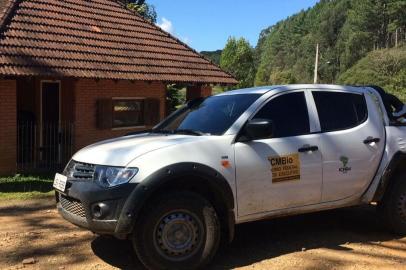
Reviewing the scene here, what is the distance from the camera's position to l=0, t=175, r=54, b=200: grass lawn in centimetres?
924

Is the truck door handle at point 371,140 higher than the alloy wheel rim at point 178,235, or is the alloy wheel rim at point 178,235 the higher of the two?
the truck door handle at point 371,140

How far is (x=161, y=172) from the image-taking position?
4.73 metres

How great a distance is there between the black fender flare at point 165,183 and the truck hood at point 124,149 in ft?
0.87

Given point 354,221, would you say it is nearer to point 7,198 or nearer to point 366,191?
point 366,191

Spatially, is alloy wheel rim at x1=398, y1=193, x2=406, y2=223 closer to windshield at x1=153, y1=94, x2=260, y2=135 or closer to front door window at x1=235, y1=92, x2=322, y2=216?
front door window at x1=235, y1=92, x2=322, y2=216

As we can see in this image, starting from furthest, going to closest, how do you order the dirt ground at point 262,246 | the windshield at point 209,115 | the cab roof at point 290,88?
the cab roof at point 290,88
the windshield at point 209,115
the dirt ground at point 262,246

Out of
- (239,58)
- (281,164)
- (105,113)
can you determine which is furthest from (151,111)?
(239,58)

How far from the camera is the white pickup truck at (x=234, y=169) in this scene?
472 centimetres

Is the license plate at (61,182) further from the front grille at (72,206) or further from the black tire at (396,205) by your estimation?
the black tire at (396,205)

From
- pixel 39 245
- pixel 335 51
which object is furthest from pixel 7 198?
pixel 335 51

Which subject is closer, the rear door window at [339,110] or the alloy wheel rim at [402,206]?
the rear door window at [339,110]

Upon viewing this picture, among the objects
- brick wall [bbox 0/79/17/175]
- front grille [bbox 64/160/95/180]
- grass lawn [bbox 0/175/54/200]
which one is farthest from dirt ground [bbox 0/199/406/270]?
brick wall [bbox 0/79/17/175]

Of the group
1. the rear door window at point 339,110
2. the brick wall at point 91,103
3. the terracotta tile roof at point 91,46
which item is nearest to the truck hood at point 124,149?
the rear door window at point 339,110

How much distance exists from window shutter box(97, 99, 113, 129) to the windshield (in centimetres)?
798
